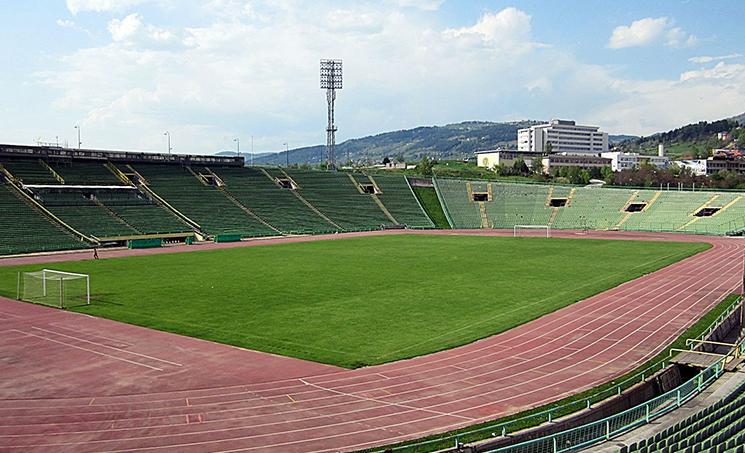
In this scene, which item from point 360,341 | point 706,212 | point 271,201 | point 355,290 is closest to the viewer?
point 360,341

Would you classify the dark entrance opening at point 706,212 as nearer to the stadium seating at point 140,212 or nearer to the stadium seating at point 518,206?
the stadium seating at point 518,206

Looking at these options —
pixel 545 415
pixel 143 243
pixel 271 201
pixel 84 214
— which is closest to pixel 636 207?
pixel 271 201

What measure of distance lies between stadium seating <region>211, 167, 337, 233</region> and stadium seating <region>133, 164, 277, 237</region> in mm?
2464

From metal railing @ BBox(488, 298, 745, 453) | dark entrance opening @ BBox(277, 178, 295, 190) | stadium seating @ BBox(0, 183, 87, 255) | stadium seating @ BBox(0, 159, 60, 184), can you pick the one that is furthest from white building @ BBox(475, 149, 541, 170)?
metal railing @ BBox(488, 298, 745, 453)

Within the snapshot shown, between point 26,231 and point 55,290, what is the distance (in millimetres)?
26373

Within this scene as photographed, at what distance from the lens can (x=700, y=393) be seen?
14.3m

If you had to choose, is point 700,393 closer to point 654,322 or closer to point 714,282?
point 654,322

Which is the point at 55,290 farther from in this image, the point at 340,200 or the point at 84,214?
the point at 340,200

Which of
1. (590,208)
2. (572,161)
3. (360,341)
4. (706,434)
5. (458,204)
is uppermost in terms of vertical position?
(572,161)

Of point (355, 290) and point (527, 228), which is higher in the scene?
point (527, 228)

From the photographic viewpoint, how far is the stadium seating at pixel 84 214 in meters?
59.3

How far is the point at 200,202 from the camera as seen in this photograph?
74062mm

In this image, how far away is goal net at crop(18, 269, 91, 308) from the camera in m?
30.1

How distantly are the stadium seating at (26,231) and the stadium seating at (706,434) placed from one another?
171ft
